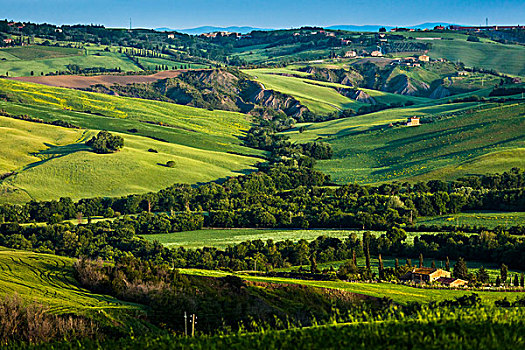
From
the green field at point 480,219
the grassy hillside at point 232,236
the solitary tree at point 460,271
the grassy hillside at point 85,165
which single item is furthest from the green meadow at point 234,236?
the grassy hillside at point 85,165

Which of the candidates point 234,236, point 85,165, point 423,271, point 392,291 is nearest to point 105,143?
point 85,165

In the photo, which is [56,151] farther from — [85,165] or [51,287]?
[51,287]

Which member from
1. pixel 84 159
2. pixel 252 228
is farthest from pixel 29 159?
pixel 252 228

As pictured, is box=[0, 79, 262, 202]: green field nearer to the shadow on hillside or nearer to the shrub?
the shadow on hillside

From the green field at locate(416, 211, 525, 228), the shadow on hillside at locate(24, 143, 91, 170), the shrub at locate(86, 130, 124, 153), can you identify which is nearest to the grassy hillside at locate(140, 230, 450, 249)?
the green field at locate(416, 211, 525, 228)

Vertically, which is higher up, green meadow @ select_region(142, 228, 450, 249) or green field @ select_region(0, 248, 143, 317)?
green field @ select_region(0, 248, 143, 317)

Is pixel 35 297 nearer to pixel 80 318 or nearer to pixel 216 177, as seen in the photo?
pixel 80 318
